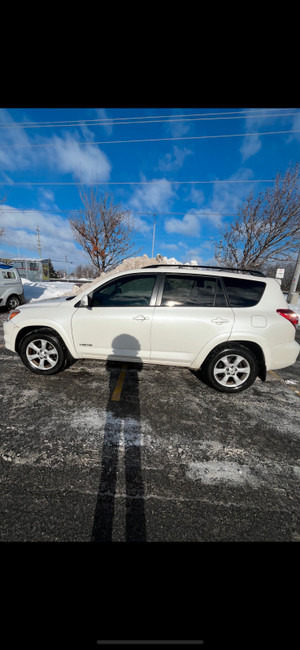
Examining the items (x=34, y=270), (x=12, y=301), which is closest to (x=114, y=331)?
(x=12, y=301)

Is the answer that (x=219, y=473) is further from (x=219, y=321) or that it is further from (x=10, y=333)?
(x=10, y=333)

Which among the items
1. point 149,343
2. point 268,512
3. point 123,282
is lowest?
point 268,512

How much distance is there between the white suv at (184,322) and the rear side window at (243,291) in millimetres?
13

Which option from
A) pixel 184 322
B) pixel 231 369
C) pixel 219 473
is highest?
pixel 184 322

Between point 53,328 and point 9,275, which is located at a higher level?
point 9,275

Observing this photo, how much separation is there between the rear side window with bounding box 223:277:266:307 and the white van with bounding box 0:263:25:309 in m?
7.88

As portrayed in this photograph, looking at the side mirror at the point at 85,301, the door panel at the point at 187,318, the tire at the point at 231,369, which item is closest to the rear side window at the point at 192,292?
the door panel at the point at 187,318

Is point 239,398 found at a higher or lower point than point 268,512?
higher

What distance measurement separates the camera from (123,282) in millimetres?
3355

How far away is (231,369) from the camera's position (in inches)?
127

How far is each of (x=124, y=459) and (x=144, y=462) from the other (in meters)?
0.19
